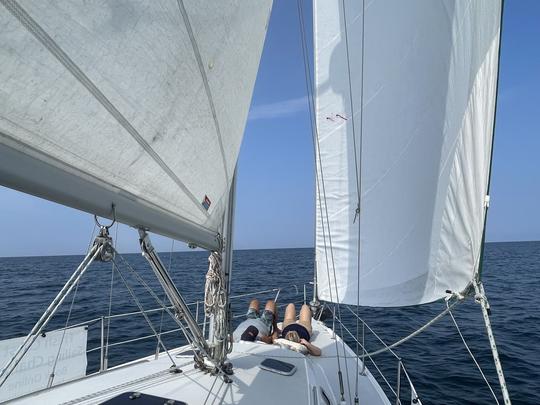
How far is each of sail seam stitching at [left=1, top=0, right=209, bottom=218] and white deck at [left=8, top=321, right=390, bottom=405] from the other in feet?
5.82

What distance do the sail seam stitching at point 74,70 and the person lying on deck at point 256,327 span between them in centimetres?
301

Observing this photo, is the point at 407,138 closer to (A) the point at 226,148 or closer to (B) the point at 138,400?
(A) the point at 226,148

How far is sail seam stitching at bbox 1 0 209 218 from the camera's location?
37.5 inches

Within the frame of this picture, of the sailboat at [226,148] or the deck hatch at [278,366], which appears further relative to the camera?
the deck hatch at [278,366]

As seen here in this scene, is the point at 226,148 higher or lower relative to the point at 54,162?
higher

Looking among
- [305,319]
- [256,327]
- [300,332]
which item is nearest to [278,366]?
[300,332]

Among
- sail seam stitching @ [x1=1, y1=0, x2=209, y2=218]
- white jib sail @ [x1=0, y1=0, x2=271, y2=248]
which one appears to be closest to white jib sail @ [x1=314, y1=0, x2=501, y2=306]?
white jib sail @ [x1=0, y1=0, x2=271, y2=248]

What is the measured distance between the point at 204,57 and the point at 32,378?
12.5 ft

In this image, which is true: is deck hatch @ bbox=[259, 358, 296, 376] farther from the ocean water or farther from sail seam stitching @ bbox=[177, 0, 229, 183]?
sail seam stitching @ bbox=[177, 0, 229, 183]

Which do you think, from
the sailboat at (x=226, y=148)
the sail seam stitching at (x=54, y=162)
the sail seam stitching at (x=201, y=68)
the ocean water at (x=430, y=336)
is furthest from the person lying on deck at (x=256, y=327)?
the sail seam stitching at (x=54, y=162)

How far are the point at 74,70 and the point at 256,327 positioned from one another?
4.09 m

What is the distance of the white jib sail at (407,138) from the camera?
11.5 ft

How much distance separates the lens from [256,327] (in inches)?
182

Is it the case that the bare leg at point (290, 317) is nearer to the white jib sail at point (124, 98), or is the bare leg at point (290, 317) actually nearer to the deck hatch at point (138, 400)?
the deck hatch at point (138, 400)
